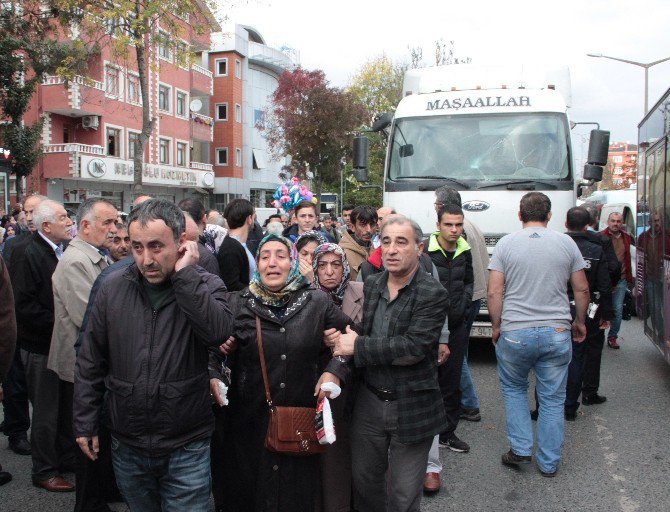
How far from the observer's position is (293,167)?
1351 inches

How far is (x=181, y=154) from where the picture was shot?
3784 centimetres

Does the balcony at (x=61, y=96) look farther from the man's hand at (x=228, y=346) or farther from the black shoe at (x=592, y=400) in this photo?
the man's hand at (x=228, y=346)

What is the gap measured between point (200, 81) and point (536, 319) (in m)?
37.1

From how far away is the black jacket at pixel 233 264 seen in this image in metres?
5.39

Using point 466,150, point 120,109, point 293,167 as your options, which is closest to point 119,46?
point 466,150

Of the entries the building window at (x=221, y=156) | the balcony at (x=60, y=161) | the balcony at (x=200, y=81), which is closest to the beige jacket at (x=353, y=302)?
the balcony at (x=60, y=161)

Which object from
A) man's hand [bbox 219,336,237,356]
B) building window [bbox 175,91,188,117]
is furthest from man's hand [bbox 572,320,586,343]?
building window [bbox 175,91,188,117]

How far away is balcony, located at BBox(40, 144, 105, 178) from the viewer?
27.6 metres

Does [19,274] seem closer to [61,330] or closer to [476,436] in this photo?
[61,330]

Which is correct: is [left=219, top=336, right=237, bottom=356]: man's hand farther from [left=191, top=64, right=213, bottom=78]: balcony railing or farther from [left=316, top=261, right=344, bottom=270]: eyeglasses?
[left=191, top=64, right=213, bottom=78]: balcony railing

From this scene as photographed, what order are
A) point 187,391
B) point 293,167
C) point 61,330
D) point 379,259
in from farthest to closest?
point 293,167
point 379,259
point 61,330
point 187,391

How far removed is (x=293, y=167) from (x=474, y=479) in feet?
99.7

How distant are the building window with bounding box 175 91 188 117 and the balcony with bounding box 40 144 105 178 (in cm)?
1019

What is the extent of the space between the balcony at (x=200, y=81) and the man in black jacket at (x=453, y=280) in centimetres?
3527
